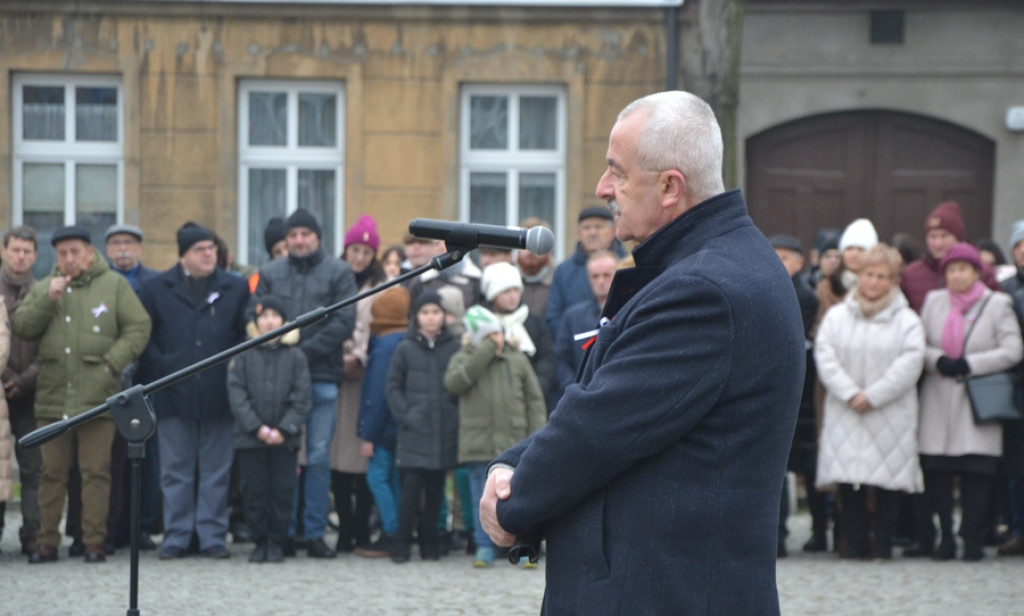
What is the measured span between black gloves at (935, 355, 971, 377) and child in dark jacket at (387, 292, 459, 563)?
298cm

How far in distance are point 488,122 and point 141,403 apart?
420 inches

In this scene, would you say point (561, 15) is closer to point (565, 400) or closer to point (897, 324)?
point (897, 324)

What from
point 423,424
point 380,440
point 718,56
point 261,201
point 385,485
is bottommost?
point 385,485

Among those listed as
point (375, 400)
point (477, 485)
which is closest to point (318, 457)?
point (375, 400)

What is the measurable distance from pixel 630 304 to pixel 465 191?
11734mm

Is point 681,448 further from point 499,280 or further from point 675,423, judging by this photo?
point 499,280

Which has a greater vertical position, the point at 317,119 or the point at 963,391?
the point at 317,119

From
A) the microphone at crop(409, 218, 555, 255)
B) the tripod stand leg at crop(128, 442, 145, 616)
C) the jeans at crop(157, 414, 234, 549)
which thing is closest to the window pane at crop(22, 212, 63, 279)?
the jeans at crop(157, 414, 234, 549)

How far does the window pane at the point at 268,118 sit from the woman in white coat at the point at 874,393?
23.1 feet

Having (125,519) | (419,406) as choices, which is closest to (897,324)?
(419,406)

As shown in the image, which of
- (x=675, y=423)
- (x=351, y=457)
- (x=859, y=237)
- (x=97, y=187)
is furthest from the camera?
(x=97, y=187)

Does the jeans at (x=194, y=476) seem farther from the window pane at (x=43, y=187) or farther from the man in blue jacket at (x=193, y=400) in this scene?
the window pane at (x=43, y=187)

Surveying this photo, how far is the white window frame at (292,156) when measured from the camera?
48.1 feet

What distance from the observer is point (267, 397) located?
912 centimetres
